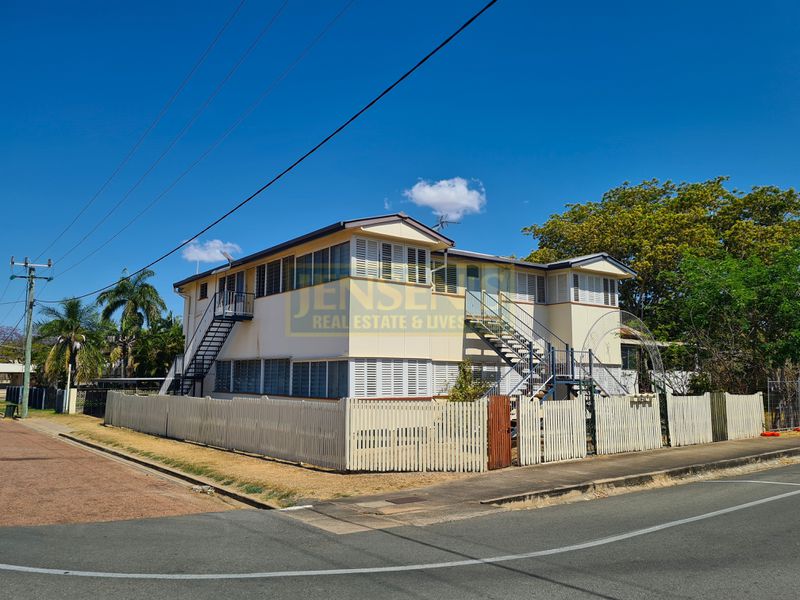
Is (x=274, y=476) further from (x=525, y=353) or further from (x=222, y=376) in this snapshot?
(x=222, y=376)

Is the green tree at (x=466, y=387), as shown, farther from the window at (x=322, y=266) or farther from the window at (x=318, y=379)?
the window at (x=322, y=266)

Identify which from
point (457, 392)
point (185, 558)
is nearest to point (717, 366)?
point (457, 392)

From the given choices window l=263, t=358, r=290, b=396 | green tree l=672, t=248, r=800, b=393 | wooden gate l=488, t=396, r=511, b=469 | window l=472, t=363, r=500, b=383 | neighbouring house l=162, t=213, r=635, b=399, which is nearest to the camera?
wooden gate l=488, t=396, r=511, b=469

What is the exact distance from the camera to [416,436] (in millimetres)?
13547

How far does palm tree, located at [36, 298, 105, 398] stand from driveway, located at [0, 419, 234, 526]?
22.4 m

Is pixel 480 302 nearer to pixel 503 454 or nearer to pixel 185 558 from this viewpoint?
pixel 503 454

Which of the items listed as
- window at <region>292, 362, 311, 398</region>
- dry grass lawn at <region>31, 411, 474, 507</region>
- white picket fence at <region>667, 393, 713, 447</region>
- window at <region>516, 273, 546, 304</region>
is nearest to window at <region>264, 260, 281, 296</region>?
window at <region>292, 362, 311, 398</region>

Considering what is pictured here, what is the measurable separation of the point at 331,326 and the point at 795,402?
711 inches

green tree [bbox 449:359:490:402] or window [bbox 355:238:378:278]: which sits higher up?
window [bbox 355:238:378:278]

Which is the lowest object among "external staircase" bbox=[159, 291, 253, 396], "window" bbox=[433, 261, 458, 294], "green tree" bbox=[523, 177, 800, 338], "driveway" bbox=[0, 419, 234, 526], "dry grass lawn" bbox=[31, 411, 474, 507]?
"driveway" bbox=[0, 419, 234, 526]

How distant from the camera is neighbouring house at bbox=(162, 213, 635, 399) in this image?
791 inches

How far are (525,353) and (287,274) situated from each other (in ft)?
30.5

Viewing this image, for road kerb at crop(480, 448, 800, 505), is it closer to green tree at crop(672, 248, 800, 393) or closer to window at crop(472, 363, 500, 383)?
green tree at crop(672, 248, 800, 393)

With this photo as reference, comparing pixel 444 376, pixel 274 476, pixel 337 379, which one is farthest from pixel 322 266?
pixel 274 476
